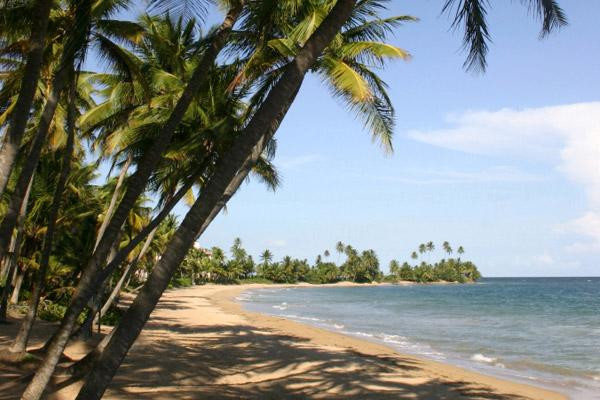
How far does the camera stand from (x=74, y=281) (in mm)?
20875

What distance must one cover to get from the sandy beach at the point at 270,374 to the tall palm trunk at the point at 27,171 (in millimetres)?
2070

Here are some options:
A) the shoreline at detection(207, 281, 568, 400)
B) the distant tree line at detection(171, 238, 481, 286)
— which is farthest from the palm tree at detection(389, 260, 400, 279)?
the shoreline at detection(207, 281, 568, 400)

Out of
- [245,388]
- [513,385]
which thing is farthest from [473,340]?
[245,388]

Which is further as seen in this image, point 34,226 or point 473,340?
point 473,340

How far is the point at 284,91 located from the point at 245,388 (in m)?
6.24

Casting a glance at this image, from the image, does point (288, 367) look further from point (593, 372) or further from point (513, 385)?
point (593, 372)

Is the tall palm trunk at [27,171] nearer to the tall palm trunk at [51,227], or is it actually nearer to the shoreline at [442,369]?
the tall palm trunk at [51,227]

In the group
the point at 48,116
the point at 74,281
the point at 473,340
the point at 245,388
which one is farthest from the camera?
the point at 473,340

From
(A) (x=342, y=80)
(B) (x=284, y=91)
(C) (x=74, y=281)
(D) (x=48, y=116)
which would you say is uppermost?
(A) (x=342, y=80)

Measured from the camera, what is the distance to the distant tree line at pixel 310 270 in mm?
83125

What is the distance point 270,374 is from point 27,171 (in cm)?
614

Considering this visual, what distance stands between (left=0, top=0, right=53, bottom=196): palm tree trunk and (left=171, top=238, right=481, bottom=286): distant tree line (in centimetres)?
5190

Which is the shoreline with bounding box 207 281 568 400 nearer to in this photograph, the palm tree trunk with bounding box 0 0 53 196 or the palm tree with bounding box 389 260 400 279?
the palm tree trunk with bounding box 0 0 53 196

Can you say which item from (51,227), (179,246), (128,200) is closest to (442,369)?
(51,227)
